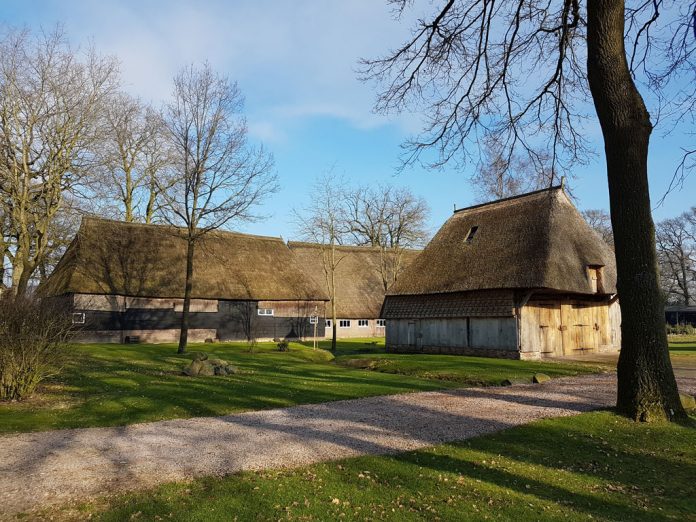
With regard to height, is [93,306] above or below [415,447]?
above

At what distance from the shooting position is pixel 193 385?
1452 cm

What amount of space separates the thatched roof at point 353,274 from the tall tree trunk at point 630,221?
1420 inches

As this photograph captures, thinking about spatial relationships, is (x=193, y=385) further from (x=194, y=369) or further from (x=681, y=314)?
(x=681, y=314)

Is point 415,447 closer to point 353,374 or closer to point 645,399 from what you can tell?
point 645,399

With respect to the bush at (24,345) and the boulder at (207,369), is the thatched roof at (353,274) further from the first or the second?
the bush at (24,345)

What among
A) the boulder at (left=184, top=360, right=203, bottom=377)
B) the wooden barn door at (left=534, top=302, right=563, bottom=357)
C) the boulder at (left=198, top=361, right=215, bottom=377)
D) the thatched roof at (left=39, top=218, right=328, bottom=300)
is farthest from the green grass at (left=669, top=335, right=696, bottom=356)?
the thatched roof at (left=39, top=218, right=328, bottom=300)

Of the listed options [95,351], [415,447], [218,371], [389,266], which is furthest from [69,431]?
[389,266]

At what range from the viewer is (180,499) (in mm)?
5801

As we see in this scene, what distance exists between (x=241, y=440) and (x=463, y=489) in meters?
3.91

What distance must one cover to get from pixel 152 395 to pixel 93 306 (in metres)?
22.9

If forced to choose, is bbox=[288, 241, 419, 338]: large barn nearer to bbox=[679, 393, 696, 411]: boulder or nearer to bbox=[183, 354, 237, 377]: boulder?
bbox=[183, 354, 237, 377]: boulder

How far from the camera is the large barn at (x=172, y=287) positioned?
32969 millimetres

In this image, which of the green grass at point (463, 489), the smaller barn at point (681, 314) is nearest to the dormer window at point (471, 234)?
the green grass at point (463, 489)

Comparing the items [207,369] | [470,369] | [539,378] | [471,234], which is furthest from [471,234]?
[207,369]
